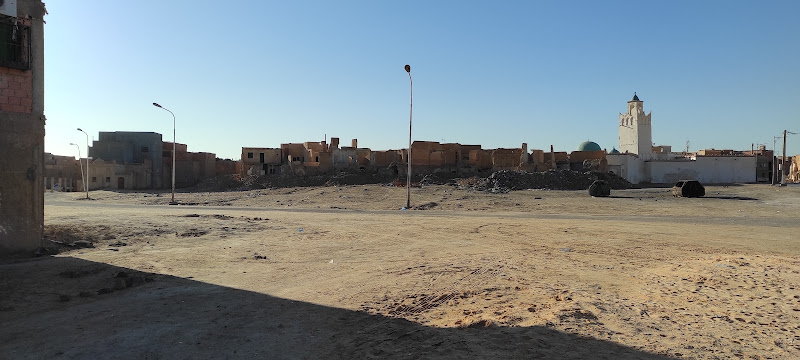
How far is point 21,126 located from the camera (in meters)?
10.8

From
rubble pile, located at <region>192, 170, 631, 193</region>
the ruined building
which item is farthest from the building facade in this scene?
the ruined building

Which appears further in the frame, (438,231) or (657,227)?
(657,227)

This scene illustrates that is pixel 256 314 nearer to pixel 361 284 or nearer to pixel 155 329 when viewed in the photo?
pixel 155 329

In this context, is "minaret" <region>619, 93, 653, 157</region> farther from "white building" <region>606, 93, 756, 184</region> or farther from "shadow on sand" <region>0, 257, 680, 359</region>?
"shadow on sand" <region>0, 257, 680, 359</region>

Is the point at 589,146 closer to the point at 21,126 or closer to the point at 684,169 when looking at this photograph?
the point at 684,169

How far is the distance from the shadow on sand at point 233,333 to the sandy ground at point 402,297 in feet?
0.09

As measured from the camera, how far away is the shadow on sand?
487 centimetres

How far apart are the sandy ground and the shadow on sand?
27mm

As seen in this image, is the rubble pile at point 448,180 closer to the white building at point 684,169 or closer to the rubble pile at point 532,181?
the rubble pile at point 532,181

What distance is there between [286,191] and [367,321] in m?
40.1

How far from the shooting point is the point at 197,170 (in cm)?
6544

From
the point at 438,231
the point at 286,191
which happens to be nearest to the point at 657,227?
the point at 438,231

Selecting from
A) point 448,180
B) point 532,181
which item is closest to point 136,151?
point 448,180

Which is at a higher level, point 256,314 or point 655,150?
point 655,150
